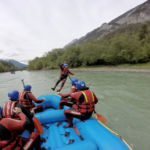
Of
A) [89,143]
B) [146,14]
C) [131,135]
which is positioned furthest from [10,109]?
[146,14]

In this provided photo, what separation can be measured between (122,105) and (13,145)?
4.58m

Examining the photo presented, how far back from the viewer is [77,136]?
7.64ft

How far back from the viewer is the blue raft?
1.69 meters

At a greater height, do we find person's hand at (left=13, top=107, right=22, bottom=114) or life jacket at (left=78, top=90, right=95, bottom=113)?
person's hand at (left=13, top=107, right=22, bottom=114)

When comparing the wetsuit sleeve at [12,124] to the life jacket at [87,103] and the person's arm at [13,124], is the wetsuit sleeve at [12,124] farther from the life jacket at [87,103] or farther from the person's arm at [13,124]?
the life jacket at [87,103]

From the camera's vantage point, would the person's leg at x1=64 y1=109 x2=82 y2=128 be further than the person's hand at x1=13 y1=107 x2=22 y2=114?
Yes

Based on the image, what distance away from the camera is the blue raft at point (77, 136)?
5.55 ft

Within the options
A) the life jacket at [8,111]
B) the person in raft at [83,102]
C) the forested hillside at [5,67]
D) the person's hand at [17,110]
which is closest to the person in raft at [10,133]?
the person's hand at [17,110]

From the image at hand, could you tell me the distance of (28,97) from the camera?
3.08 metres

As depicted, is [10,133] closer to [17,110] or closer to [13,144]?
[13,144]

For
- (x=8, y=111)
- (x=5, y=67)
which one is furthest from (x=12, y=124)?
(x=5, y=67)

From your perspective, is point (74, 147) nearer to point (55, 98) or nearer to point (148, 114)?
point (55, 98)

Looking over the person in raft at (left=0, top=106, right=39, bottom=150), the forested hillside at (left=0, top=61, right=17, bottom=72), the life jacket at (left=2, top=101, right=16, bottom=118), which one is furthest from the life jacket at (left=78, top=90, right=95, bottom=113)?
the forested hillside at (left=0, top=61, right=17, bottom=72)

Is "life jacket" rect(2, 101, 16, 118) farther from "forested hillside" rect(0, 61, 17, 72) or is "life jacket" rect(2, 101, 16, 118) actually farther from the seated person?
"forested hillside" rect(0, 61, 17, 72)
